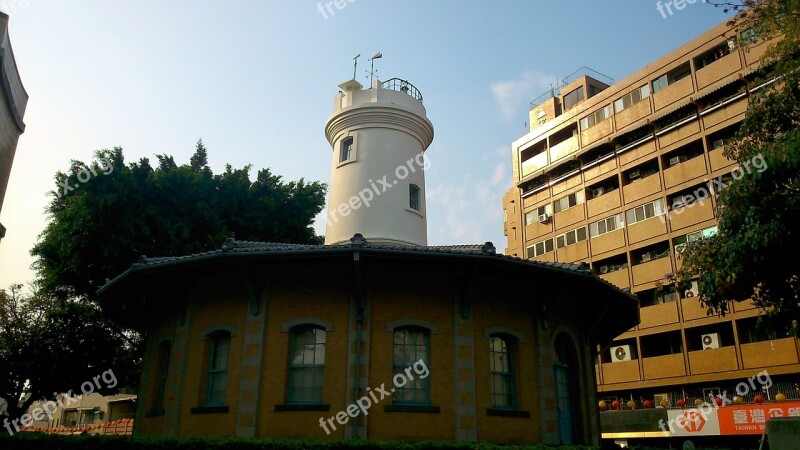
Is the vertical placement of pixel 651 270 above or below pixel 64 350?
above

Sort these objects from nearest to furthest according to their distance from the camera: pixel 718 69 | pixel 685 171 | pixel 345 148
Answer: pixel 345 148 < pixel 718 69 < pixel 685 171

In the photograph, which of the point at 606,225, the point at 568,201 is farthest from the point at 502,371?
the point at 568,201

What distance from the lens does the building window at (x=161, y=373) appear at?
16.4m

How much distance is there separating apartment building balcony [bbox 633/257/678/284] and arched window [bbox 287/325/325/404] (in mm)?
30043

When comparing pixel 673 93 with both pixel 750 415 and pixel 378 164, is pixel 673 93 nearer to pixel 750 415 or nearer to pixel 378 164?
pixel 750 415

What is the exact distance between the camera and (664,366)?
37500mm

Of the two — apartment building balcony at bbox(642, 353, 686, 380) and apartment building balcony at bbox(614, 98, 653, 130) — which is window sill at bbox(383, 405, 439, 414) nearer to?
apartment building balcony at bbox(642, 353, 686, 380)

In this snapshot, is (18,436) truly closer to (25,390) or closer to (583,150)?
(25,390)

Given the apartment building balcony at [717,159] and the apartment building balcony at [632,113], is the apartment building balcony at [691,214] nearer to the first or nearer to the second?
the apartment building balcony at [717,159]

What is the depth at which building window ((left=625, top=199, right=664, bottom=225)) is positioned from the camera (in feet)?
133

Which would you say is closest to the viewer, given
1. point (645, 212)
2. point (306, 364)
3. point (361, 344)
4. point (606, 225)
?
point (361, 344)

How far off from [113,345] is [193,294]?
15.1 m

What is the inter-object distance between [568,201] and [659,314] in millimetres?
12105

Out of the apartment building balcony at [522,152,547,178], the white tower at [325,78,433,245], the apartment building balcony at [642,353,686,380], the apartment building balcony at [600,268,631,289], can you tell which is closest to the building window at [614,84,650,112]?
the apartment building balcony at [522,152,547,178]
